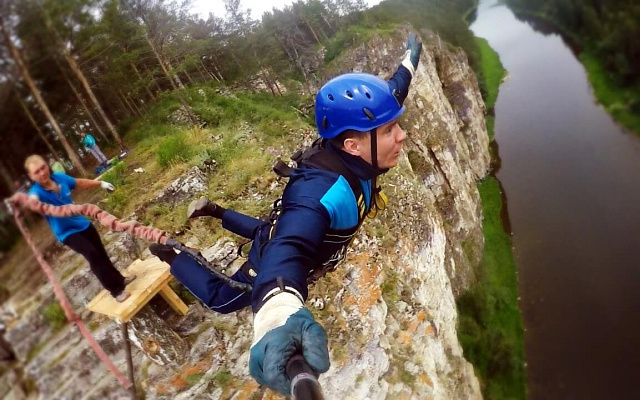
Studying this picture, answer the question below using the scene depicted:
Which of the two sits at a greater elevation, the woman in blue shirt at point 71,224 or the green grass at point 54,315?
the woman in blue shirt at point 71,224

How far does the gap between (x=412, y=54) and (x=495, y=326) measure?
62.9 ft

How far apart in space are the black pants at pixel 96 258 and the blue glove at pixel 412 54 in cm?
470

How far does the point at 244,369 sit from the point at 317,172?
4162mm

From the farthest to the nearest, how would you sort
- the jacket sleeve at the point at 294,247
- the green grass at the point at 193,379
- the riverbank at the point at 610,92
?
1. the riverbank at the point at 610,92
2. the green grass at the point at 193,379
3. the jacket sleeve at the point at 294,247

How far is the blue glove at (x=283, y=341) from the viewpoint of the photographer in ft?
6.66

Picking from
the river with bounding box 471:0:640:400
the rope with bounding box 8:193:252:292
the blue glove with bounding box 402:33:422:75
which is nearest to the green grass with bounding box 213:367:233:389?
the rope with bounding box 8:193:252:292

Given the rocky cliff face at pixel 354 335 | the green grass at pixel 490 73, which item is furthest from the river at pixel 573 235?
the rocky cliff face at pixel 354 335

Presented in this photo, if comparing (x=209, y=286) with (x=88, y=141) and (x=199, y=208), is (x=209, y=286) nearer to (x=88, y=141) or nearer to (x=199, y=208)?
(x=199, y=208)

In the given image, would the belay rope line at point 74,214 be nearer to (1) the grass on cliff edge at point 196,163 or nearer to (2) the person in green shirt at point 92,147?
(2) the person in green shirt at point 92,147

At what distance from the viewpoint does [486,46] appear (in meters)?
63.4

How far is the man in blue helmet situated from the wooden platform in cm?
47

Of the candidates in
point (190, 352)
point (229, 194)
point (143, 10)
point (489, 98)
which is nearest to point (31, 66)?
point (190, 352)

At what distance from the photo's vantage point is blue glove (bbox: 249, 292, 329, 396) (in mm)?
2031

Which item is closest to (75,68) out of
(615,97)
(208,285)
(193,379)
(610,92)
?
(208,285)
